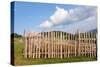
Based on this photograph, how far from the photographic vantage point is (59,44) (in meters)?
1.82

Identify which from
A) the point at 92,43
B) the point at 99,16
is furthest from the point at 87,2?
the point at 92,43

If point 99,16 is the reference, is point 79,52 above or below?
below

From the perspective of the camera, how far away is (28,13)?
1735 mm

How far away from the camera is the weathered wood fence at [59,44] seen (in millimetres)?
1743

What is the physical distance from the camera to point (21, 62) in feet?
5.56

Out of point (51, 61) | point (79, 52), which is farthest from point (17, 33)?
point (79, 52)

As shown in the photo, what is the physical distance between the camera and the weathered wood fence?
174cm

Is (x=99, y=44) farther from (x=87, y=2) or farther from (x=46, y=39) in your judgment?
(x=46, y=39)
